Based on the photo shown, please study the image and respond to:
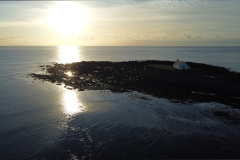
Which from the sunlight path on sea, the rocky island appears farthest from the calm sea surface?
the rocky island

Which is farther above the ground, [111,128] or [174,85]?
[174,85]

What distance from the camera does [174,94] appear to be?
37094 mm

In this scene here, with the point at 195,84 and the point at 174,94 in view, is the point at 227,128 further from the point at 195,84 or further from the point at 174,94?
the point at 195,84

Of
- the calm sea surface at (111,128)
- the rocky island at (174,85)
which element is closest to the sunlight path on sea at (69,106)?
the calm sea surface at (111,128)

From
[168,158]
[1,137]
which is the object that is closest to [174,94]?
[168,158]

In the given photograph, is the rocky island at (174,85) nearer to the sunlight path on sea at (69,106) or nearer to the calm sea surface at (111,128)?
the calm sea surface at (111,128)

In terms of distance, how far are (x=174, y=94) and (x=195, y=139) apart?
1706cm

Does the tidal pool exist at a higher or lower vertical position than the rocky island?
lower

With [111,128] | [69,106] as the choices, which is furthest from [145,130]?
[69,106]

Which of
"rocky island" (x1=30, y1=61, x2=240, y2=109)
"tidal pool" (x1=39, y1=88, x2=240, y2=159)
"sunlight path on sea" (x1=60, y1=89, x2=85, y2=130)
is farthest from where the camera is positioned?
"rocky island" (x1=30, y1=61, x2=240, y2=109)

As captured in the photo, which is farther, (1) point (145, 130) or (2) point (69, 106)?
(2) point (69, 106)

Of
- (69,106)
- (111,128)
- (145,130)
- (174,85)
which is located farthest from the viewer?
(174,85)

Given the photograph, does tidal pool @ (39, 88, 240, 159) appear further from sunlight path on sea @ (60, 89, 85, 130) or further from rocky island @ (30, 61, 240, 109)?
rocky island @ (30, 61, 240, 109)

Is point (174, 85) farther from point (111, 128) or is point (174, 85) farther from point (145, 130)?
point (111, 128)
